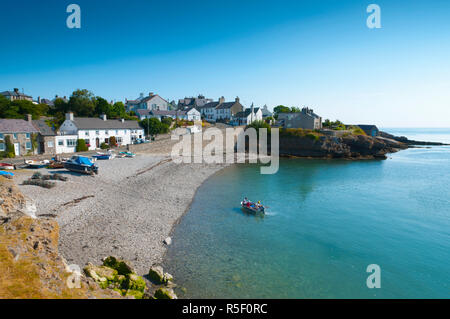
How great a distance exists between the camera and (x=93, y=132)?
166ft

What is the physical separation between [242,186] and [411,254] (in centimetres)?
2159

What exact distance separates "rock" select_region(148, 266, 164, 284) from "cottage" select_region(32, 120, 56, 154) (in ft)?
127

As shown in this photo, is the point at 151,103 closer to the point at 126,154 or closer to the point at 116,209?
the point at 126,154

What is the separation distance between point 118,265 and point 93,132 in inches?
1715

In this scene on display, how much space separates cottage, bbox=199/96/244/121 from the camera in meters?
98.8

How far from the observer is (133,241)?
17.9 metres

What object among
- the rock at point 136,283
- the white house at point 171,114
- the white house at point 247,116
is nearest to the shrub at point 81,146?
the white house at point 171,114

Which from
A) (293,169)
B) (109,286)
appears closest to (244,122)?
(293,169)

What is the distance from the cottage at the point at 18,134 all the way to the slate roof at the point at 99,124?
28.6 ft

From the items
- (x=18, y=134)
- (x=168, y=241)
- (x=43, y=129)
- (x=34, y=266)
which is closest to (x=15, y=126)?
(x=18, y=134)

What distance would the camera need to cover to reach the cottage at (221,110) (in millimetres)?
98812

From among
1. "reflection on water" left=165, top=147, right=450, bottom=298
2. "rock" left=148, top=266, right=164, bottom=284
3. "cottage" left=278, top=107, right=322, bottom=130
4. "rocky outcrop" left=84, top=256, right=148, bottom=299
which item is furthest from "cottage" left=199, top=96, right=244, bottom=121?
"rocky outcrop" left=84, top=256, right=148, bottom=299

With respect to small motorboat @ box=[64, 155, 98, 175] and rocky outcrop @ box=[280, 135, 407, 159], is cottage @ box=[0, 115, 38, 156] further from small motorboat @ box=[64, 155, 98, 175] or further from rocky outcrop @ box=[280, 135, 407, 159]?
rocky outcrop @ box=[280, 135, 407, 159]

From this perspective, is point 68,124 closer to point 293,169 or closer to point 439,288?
point 293,169
